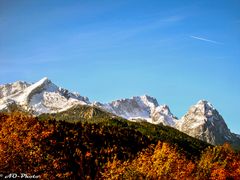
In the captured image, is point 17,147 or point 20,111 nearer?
point 17,147

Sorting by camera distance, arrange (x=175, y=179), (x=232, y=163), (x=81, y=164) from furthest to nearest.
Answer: (x=232, y=163) < (x=81, y=164) < (x=175, y=179)

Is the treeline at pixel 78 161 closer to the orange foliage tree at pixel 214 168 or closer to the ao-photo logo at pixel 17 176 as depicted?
the orange foliage tree at pixel 214 168

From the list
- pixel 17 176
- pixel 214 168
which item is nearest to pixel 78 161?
pixel 214 168

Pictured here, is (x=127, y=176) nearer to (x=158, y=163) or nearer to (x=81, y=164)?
(x=158, y=163)

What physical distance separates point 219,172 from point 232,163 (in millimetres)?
40731

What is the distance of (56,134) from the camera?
7259 inches

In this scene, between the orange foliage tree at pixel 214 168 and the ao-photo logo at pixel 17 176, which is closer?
the ao-photo logo at pixel 17 176

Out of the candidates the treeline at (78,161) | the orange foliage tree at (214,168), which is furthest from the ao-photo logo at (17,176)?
the orange foliage tree at (214,168)

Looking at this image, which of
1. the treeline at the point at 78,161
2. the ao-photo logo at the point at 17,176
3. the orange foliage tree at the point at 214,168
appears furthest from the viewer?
the orange foliage tree at the point at 214,168

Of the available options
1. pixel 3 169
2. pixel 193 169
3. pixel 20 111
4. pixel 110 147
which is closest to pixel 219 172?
pixel 193 169

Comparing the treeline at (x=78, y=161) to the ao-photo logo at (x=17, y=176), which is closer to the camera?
the ao-photo logo at (x=17, y=176)

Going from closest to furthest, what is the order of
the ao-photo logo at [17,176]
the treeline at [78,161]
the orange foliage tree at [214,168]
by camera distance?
the ao-photo logo at [17,176] < the treeline at [78,161] < the orange foliage tree at [214,168]

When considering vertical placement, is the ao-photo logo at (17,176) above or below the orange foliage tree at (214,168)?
below

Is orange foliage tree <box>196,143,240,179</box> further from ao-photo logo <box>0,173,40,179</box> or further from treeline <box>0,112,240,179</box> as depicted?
ao-photo logo <box>0,173,40,179</box>
